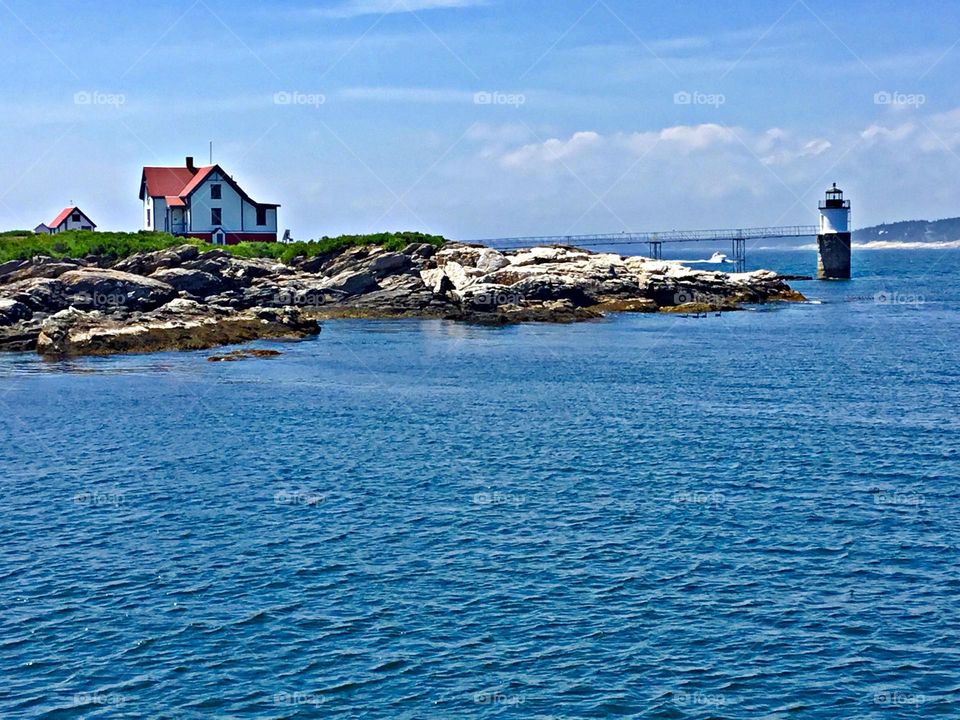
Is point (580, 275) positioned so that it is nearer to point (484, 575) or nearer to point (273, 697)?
point (484, 575)

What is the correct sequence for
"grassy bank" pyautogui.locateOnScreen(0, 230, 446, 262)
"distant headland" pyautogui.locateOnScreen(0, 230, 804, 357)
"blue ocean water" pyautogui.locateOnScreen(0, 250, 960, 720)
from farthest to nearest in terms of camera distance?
"grassy bank" pyautogui.locateOnScreen(0, 230, 446, 262), "distant headland" pyautogui.locateOnScreen(0, 230, 804, 357), "blue ocean water" pyautogui.locateOnScreen(0, 250, 960, 720)

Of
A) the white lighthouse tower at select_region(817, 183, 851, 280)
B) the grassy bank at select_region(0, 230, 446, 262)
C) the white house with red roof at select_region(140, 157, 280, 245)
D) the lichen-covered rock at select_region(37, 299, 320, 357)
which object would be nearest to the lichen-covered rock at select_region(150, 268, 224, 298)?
the lichen-covered rock at select_region(37, 299, 320, 357)

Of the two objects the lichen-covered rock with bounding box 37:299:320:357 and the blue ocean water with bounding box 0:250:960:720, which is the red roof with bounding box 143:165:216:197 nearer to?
the lichen-covered rock with bounding box 37:299:320:357

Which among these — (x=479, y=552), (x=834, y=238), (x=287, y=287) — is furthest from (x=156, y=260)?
(x=834, y=238)

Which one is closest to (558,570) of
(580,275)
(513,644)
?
(513,644)

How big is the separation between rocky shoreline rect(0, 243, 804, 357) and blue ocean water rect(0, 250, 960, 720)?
18.3m

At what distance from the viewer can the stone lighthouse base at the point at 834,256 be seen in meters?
145

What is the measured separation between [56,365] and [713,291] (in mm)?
69837

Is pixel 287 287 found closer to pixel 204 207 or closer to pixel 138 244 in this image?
pixel 138 244

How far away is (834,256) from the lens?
5915 inches

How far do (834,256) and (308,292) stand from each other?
86658 mm

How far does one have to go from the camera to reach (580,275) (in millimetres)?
104062

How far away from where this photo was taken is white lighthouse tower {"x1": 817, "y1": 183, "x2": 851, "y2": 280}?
454 feet

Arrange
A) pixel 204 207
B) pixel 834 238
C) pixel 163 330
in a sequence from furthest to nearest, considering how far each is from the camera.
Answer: pixel 834 238 → pixel 204 207 → pixel 163 330
